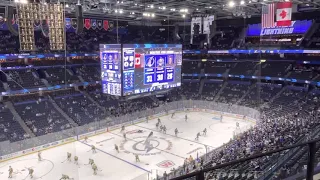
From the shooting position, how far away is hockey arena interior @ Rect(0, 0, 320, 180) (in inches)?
599

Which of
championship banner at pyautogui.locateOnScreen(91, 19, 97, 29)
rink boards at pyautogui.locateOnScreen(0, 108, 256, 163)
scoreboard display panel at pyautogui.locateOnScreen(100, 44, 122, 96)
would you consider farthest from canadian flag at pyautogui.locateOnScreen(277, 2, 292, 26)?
championship banner at pyautogui.locateOnScreen(91, 19, 97, 29)

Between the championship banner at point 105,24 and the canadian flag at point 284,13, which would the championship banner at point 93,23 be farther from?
the canadian flag at point 284,13

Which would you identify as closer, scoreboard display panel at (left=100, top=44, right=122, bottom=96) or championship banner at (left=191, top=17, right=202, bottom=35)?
scoreboard display panel at (left=100, top=44, right=122, bottom=96)

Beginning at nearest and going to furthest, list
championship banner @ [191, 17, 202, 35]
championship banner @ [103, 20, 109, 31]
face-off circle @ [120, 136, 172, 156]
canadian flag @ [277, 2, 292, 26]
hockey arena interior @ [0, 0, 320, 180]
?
hockey arena interior @ [0, 0, 320, 180]
canadian flag @ [277, 2, 292, 26]
championship banner @ [191, 17, 202, 35]
face-off circle @ [120, 136, 172, 156]
championship banner @ [103, 20, 109, 31]

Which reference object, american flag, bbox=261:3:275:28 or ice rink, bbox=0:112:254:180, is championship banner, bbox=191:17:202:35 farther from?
ice rink, bbox=0:112:254:180

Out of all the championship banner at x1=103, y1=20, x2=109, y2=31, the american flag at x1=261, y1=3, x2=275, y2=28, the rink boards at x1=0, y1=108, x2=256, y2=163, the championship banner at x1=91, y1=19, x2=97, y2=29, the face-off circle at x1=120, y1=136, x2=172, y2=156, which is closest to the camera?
the american flag at x1=261, y1=3, x2=275, y2=28

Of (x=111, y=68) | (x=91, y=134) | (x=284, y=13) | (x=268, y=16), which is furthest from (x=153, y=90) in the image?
(x=91, y=134)

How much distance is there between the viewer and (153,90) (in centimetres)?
1753

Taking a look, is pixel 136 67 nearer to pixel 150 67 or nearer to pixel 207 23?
pixel 150 67

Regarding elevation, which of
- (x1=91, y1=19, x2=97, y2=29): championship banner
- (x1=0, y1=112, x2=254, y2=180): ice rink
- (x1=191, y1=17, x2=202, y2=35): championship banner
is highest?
(x1=91, y1=19, x2=97, y2=29): championship banner

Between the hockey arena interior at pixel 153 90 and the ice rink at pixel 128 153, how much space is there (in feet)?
0.30

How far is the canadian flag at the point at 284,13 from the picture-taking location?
15.9 meters

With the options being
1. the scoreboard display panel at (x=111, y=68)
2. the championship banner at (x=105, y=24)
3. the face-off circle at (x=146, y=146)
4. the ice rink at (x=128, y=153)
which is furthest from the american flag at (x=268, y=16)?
the championship banner at (x=105, y=24)

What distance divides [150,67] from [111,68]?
8.13 feet
